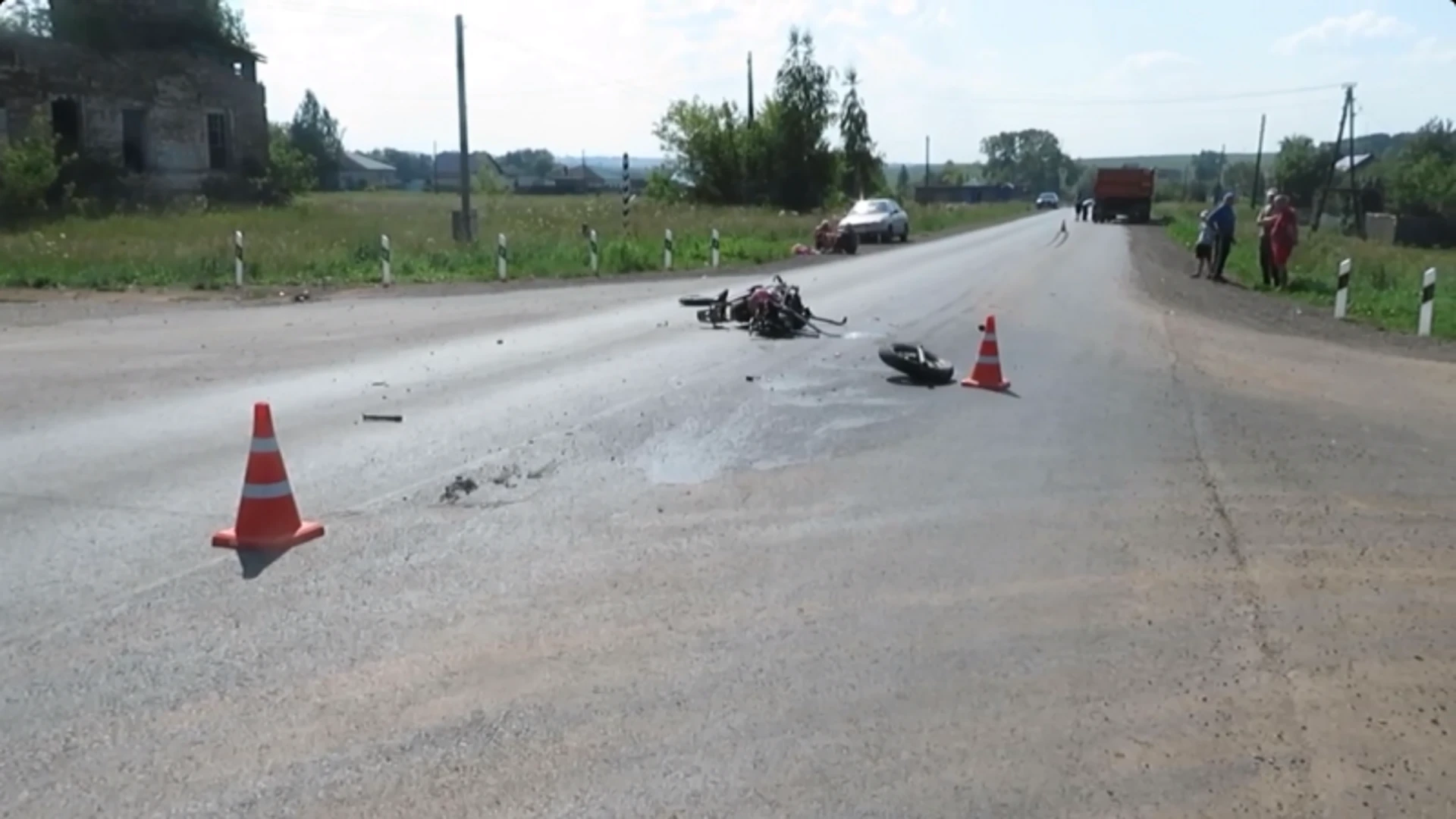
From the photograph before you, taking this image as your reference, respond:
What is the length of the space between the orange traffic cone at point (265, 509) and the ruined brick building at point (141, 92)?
40.7 meters

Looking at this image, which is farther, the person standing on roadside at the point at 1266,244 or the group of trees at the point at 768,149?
the group of trees at the point at 768,149

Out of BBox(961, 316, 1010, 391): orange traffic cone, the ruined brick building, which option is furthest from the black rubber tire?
the ruined brick building

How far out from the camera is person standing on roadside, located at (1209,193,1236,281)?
26.4 m

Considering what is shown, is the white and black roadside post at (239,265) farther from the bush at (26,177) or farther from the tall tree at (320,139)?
the tall tree at (320,139)

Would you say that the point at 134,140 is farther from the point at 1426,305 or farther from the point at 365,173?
the point at 365,173

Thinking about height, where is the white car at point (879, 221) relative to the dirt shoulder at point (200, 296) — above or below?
above

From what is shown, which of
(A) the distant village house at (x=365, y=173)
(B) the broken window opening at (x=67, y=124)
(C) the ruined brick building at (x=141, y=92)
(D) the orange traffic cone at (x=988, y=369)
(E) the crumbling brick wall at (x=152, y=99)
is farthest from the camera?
(A) the distant village house at (x=365, y=173)

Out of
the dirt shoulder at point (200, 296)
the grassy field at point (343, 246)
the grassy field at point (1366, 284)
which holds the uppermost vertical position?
the grassy field at point (1366, 284)

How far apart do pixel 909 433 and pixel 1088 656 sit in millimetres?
4936

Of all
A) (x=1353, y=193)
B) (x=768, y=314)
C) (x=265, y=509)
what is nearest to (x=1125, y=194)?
(x=1353, y=193)

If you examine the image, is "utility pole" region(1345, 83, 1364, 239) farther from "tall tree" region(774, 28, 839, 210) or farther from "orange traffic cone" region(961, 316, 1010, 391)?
"orange traffic cone" region(961, 316, 1010, 391)

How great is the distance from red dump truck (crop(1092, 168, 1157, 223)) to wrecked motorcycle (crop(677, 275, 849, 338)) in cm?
5705

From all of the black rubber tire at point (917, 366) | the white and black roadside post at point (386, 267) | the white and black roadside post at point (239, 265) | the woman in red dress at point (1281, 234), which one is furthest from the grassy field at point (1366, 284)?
the white and black roadside post at point (239, 265)

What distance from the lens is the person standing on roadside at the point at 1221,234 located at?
26422mm
